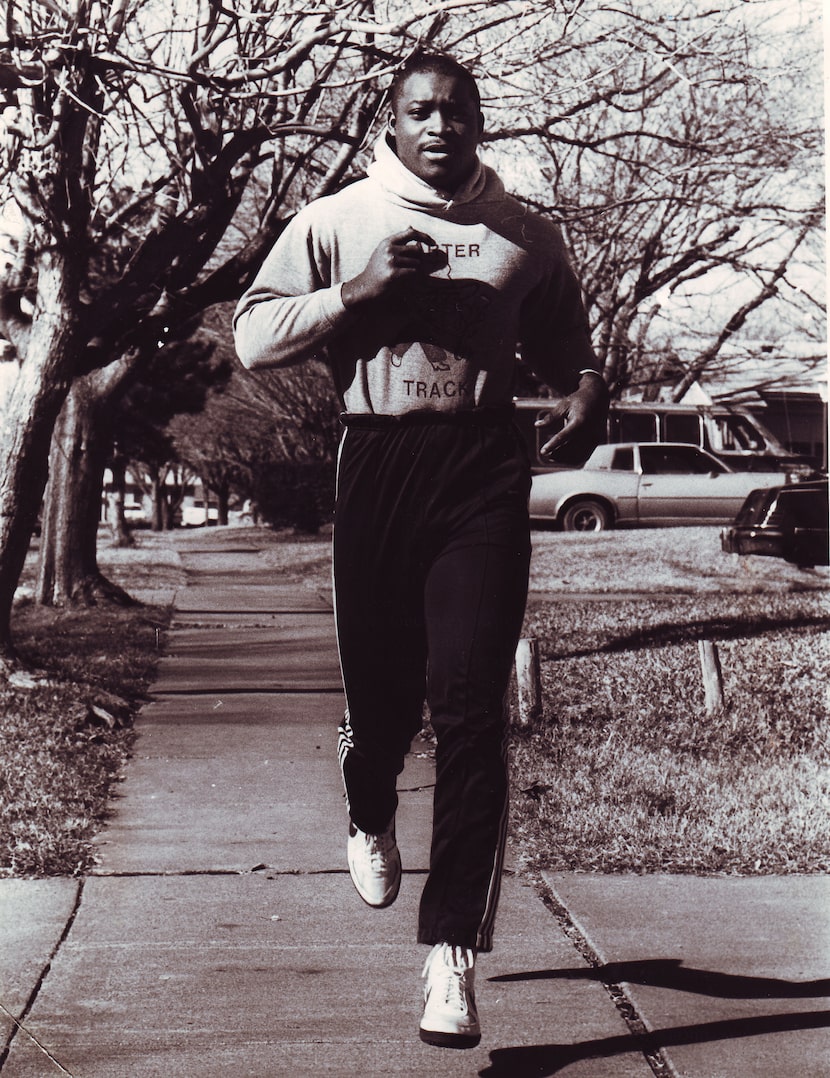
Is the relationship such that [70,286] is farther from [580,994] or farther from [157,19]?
[580,994]

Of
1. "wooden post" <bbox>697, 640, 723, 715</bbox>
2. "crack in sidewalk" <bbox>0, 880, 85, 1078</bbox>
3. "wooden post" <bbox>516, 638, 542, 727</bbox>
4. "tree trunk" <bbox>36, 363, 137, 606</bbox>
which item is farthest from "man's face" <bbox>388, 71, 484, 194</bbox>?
"tree trunk" <bbox>36, 363, 137, 606</bbox>

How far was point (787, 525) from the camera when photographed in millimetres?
15023

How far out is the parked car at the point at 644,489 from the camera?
20.4 m

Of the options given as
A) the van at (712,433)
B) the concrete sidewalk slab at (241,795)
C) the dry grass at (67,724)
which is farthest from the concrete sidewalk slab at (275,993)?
the van at (712,433)

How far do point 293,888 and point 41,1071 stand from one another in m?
1.67

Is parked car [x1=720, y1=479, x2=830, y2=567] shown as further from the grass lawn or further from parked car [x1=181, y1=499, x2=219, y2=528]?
parked car [x1=181, y1=499, x2=219, y2=528]

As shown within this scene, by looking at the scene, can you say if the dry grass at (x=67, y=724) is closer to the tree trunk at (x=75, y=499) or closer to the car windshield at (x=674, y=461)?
the tree trunk at (x=75, y=499)

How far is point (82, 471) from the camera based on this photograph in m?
A: 13.8

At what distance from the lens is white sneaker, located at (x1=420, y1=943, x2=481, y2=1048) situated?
2.94 meters

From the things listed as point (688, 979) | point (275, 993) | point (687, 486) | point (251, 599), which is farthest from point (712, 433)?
point (275, 993)

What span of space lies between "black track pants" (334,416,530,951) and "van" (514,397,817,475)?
1744 cm

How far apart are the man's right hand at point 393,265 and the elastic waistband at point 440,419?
10.5 inches

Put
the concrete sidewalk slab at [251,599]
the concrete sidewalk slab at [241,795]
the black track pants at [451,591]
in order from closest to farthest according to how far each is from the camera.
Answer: the black track pants at [451,591] < the concrete sidewalk slab at [241,795] < the concrete sidewalk slab at [251,599]

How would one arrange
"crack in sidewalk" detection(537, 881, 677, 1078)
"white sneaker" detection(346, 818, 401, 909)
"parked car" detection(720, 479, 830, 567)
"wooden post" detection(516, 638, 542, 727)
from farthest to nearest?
1. "parked car" detection(720, 479, 830, 567)
2. "wooden post" detection(516, 638, 542, 727)
3. "white sneaker" detection(346, 818, 401, 909)
4. "crack in sidewalk" detection(537, 881, 677, 1078)
